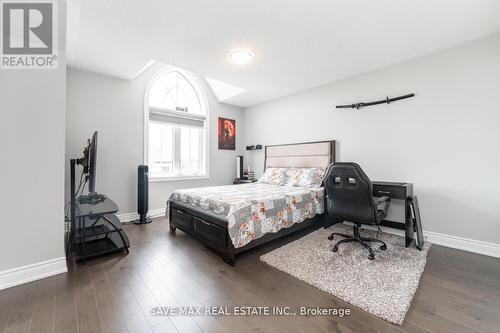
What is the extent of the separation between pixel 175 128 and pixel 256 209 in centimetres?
300

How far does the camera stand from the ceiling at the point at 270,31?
6.57ft

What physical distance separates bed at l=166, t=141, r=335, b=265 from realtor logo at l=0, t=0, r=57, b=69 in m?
2.09

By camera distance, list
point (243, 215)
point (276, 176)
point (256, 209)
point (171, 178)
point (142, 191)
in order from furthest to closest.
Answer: point (171, 178) → point (276, 176) → point (142, 191) → point (256, 209) → point (243, 215)

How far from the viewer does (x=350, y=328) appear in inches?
54.7

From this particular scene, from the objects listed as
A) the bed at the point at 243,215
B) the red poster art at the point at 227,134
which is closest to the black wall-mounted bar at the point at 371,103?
the bed at the point at 243,215

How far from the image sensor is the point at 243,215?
2.32 m

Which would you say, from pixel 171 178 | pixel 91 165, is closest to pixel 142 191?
pixel 171 178

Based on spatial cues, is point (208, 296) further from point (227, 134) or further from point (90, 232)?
point (227, 134)

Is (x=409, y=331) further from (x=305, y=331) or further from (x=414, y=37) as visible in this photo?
(x=414, y=37)

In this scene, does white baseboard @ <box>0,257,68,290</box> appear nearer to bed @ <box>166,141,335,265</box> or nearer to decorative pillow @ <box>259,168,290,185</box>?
bed @ <box>166,141,335,265</box>

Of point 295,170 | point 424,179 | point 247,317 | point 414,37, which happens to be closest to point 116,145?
point 295,170

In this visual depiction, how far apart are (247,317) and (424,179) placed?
2967 millimetres

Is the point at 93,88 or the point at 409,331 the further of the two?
the point at 93,88

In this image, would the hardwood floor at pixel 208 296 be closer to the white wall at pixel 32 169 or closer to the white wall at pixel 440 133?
the white wall at pixel 32 169
